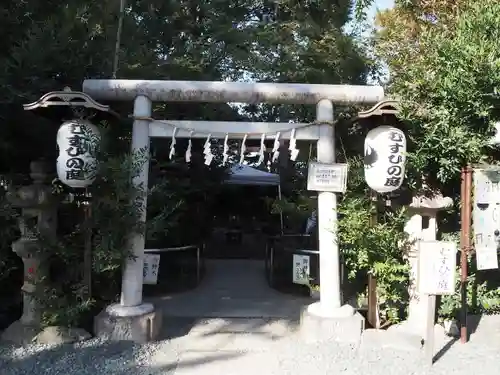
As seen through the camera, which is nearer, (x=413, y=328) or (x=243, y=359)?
(x=243, y=359)

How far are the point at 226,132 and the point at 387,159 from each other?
1782 mm

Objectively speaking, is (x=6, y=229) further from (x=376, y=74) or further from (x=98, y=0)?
(x=376, y=74)

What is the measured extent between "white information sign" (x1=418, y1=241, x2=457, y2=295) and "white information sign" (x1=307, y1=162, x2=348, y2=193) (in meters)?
1.15

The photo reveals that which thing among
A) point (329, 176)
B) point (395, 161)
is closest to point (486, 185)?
point (395, 161)

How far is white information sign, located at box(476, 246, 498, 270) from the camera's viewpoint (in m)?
5.22

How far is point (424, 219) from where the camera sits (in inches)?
225

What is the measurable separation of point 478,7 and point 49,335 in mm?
6164

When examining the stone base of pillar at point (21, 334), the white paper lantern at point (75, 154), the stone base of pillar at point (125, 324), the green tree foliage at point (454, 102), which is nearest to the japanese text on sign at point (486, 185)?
the green tree foliage at point (454, 102)

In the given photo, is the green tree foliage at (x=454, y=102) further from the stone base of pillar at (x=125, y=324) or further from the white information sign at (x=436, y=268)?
the stone base of pillar at (x=125, y=324)

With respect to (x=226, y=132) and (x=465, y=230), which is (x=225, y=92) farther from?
(x=465, y=230)

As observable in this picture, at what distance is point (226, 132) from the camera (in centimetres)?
544

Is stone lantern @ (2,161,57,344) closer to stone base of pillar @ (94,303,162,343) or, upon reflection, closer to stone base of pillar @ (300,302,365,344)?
stone base of pillar @ (94,303,162,343)

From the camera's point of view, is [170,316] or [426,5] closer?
[170,316]

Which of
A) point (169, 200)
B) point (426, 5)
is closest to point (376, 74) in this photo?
point (426, 5)
